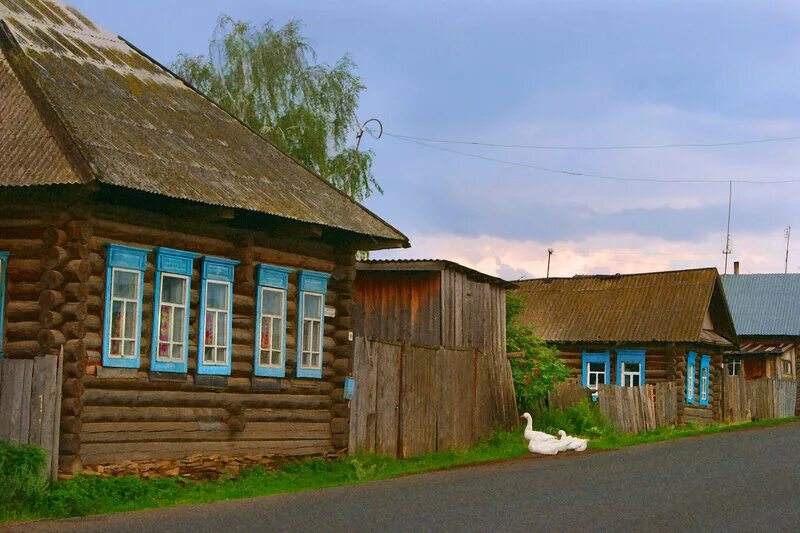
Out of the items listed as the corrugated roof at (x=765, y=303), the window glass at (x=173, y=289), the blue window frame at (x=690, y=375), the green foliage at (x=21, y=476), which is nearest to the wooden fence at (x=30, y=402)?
the green foliage at (x=21, y=476)

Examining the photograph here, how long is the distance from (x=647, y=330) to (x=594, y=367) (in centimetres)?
236

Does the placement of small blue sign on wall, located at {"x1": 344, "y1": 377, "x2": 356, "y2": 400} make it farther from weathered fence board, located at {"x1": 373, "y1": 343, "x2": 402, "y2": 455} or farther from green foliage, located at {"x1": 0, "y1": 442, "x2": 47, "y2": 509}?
green foliage, located at {"x1": 0, "y1": 442, "x2": 47, "y2": 509}

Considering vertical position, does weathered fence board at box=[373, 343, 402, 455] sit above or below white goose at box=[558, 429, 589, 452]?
above

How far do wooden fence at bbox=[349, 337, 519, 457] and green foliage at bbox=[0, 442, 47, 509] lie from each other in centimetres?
674

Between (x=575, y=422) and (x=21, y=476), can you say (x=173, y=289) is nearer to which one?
(x=21, y=476)

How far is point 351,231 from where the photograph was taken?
18.4 meters

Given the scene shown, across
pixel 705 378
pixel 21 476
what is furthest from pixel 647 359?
pixel 21 476

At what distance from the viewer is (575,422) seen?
84.9ft

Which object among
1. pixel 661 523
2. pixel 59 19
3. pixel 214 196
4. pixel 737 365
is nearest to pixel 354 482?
pixel 214 196

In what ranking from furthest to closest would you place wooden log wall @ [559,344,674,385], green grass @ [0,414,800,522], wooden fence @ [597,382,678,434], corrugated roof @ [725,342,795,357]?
corrugated roof @ [725,342,795,357]
wooden log wall @ [559,344,674,385]
wooden fence @ [597,382,678,434]
green grass @ [0,414,800,522]

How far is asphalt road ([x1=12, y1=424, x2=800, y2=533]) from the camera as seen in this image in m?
11.6

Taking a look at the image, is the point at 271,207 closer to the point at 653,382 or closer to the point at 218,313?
the point at 218,313

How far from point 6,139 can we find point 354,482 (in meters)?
6.41

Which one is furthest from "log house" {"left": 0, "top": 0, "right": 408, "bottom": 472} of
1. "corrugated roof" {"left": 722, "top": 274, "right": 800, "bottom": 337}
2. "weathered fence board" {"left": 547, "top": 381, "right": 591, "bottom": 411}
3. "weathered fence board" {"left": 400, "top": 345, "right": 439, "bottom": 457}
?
"corrugated roof" {"left": 722, "top": 274, "right": 800, "bottom": 337}
